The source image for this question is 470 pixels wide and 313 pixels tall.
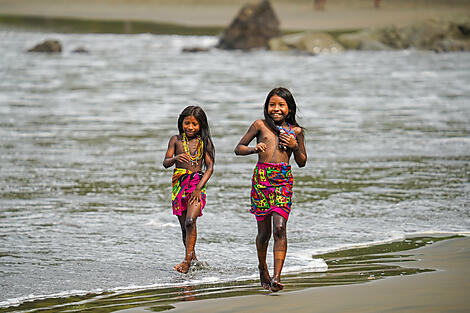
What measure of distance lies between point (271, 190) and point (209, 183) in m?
4.36

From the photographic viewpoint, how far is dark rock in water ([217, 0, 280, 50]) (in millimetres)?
45438

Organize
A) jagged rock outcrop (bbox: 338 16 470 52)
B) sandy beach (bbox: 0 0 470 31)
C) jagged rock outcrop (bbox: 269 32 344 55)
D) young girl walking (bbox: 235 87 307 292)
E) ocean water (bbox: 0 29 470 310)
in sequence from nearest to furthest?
young girl walking (bbox: 235 87 307 292) → ocean water (bbox: 0 29 470 310) → jagged rock outcrop (bbox: 269 32 344 55) → jagged rock outcrop (bbox: 338 16 470 52) → sandy beach (bbox: 0 0 470 31)

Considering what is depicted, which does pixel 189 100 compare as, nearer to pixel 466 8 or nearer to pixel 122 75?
pixel 122 75

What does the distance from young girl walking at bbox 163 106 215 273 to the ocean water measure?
1.36 ft

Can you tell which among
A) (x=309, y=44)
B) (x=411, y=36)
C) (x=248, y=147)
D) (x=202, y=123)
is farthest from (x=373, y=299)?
(x=411, y=36)

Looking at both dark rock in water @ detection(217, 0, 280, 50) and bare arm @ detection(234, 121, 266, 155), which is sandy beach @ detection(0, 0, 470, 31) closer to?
dark rock in water @ detection(217, 0, 280, 50)

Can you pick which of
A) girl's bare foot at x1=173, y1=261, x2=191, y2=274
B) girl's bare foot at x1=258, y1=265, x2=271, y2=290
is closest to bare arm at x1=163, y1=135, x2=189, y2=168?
girl's bare foot at x1=173, y1=261, x2=191, y2=274

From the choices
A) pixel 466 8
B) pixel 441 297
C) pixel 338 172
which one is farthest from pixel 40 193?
pixel 466 8

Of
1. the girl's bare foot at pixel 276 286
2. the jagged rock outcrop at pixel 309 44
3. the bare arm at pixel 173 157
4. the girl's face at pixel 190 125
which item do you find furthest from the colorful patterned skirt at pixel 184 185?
the jagged rock outcrop at pixel 309 44

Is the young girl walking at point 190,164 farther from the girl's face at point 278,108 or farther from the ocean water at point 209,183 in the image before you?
the girl's face at point 278,108

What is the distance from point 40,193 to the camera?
30.3ft

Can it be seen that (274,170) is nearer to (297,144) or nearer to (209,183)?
(297,144)

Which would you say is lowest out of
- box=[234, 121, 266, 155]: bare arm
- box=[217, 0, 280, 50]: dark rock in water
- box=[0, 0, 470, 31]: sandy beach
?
box=[234, 121, 266, 155]: bare arm

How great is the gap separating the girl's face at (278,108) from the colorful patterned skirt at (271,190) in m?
0.34
